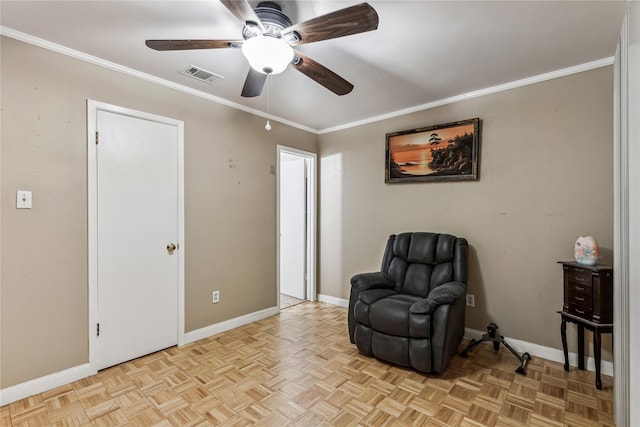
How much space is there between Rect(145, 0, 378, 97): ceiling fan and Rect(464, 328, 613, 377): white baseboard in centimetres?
278

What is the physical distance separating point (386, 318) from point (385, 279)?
587 mm

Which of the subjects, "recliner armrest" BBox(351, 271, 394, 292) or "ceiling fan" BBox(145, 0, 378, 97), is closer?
"ceiling fan" BBox(145, 0, 378, 97)

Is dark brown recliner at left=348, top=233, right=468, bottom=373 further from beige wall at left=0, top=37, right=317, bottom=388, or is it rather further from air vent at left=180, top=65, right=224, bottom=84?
Answer: air vent at left=180, top=65, right=224, bottom=84

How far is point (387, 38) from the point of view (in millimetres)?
2049

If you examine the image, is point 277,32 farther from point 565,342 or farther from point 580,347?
point 580,347

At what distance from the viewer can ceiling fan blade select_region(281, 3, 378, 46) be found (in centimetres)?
134

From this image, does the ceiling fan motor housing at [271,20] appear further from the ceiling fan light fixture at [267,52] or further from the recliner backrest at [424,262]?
the recliner backrest at [424,262]

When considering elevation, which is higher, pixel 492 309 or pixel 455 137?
pixel 455 137

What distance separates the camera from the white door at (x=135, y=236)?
2.42m

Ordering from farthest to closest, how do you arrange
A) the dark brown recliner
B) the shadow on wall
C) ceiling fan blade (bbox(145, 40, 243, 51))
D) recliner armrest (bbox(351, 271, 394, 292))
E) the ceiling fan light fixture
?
the shadow on wall → recliner armrest (bbox(351, 271, 394, 292)) → the dark brown recliner → ceiling fan blade (bbox(145, 40, 243, 51)) → the ceiling fan light fixture

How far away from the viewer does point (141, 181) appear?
8.59 ft

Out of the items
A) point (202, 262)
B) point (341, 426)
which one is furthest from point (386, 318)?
point (202, 262)

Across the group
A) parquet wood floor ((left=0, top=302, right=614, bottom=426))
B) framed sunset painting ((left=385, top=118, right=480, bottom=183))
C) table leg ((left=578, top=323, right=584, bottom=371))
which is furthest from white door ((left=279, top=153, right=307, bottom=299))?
table leg ((left=578, top=323, right=584, bottom=371))

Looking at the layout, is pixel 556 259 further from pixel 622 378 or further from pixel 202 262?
pixel 202 262
